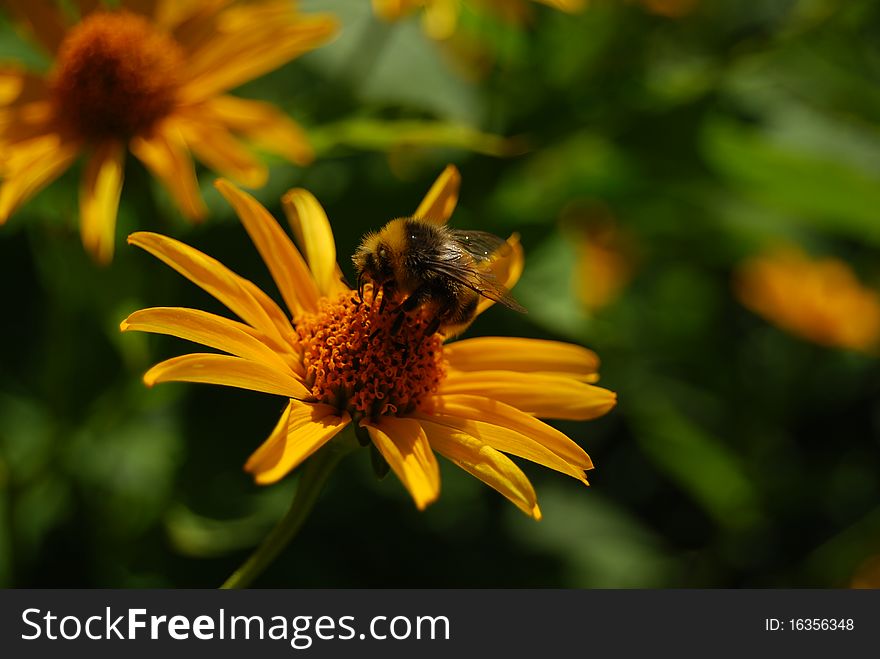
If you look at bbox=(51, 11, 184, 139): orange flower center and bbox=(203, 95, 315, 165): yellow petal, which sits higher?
bbox=(51, 11, 184, 139): orange flower center

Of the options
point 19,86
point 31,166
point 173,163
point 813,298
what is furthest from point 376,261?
point 813,298

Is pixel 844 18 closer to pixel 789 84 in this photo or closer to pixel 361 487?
pixel 789 84

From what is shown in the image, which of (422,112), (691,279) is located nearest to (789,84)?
(691,279)

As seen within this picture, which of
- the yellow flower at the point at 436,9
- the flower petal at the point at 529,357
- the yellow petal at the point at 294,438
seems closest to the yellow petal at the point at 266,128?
the yellow flower at the point at 436,9

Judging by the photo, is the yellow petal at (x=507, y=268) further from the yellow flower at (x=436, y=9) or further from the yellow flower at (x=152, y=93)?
the yellow flower at (x=436, y=9)

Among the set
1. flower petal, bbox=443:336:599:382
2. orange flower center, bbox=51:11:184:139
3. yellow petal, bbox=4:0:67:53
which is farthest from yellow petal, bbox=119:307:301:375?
yellow petal, bbox=4:0:67:53

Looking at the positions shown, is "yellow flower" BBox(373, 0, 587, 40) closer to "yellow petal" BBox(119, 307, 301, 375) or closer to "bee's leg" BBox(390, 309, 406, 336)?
"bee's leg" BBox(390, 309, 406, 336)

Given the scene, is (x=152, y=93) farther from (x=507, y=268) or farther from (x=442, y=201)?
(x=507, y=268)
